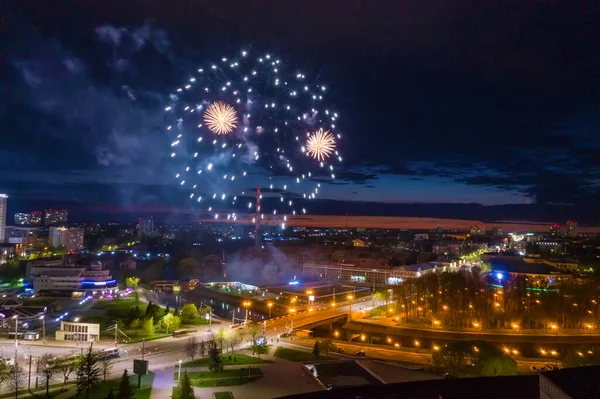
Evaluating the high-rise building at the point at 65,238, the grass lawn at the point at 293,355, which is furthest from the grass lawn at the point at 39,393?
the high-rise building at the point at 65,238

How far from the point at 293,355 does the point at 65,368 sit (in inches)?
244

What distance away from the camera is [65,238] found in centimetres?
5247

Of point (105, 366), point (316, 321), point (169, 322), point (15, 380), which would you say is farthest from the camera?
point (316, 321)

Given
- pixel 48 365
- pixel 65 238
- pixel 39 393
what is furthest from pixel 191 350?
pixel 65 238

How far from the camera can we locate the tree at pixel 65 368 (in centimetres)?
1101

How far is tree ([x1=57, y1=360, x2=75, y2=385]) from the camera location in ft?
36.1

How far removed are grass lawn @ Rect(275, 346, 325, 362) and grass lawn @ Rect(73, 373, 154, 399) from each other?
4.01 meters

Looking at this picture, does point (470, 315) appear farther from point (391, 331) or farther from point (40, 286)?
point (40, 286)

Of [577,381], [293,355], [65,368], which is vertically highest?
[577,381]

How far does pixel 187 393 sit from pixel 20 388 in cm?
432

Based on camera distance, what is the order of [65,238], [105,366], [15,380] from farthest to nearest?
[65,238] → [105,366] → [15,380]

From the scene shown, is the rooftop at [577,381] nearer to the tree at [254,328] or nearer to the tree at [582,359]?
the tree at [582,359]

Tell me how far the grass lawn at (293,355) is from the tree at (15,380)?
21.8 ft

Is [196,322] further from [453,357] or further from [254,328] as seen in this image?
[453,357]
